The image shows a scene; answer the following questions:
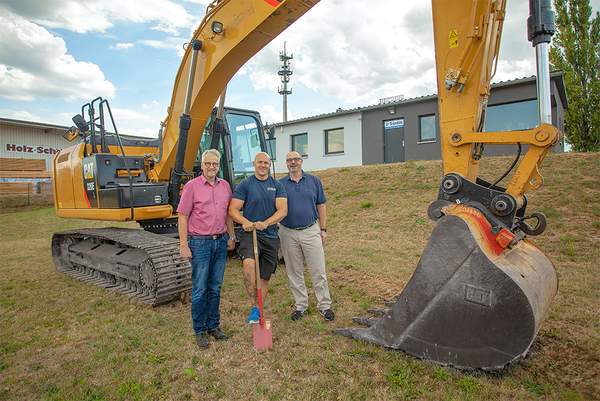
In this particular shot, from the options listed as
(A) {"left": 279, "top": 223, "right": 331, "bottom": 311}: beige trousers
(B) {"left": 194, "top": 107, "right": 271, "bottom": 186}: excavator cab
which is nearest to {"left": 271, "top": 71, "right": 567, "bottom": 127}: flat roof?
(B) {"left": 194, "top": 107, "right": 271, "bottom": 186}: excavator cab

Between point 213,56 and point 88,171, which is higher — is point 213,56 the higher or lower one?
the higher one

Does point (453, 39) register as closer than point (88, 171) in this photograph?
Yes

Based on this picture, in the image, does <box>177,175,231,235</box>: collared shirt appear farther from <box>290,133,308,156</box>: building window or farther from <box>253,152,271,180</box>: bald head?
<box>290,133,308,156</box>: building window

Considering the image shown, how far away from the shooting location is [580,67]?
18.6 metres

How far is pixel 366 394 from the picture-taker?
2875mm

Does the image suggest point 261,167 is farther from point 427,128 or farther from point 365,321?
point 427,128

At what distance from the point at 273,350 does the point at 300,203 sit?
1477 mm

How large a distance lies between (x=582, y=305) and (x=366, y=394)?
3.00 m

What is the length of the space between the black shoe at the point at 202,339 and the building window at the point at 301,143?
16.7 metres

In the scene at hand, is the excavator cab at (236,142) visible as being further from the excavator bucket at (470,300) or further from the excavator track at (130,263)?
the excavator bucket at (470,300)

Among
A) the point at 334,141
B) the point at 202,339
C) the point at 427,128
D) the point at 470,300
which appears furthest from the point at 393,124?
the point at 470,300

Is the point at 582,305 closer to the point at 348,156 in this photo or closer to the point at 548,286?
the point at 548,286

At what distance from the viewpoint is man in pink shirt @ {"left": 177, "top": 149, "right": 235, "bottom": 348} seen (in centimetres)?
382

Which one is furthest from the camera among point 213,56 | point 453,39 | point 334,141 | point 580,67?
point 334,141
